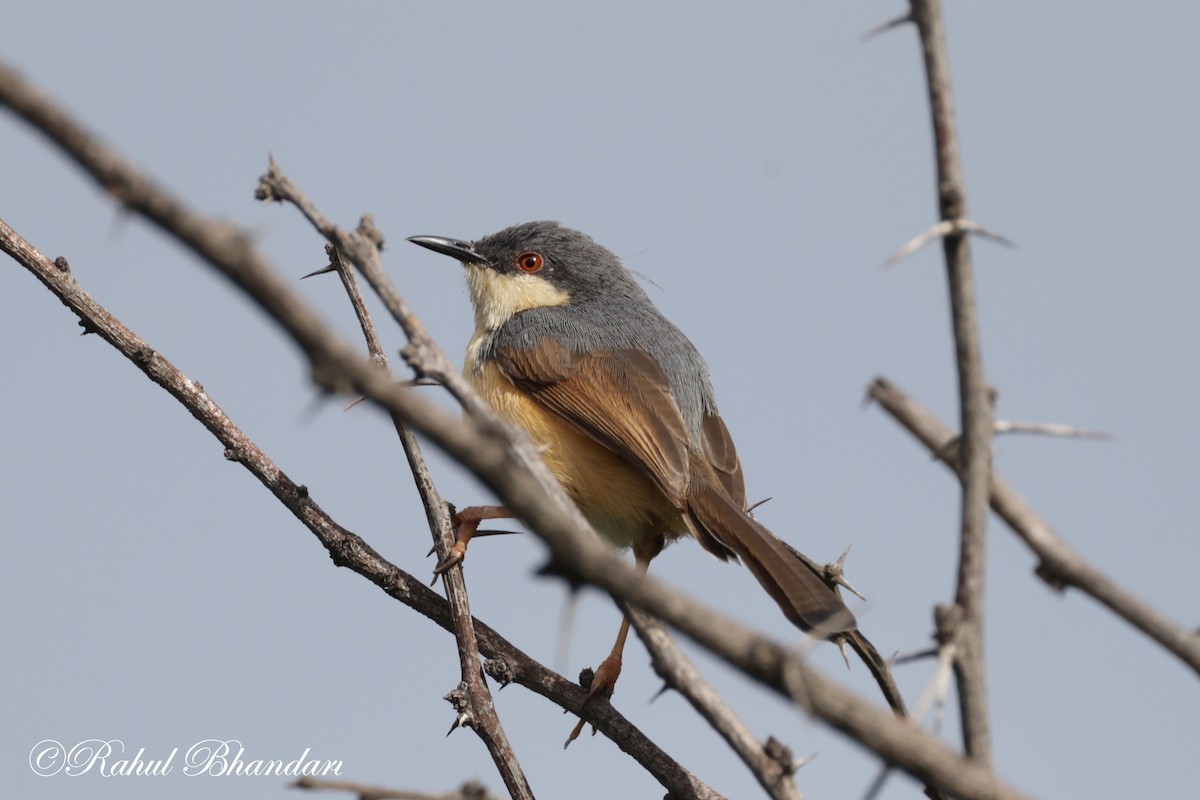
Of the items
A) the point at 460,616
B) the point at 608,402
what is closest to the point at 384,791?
the point at 460,616

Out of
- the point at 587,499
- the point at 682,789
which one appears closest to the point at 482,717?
the point at 682,789

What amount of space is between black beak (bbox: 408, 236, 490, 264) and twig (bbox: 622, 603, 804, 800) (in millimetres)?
5784

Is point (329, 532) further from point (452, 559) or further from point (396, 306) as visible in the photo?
point (396, 306)

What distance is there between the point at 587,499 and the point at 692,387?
1082 mm

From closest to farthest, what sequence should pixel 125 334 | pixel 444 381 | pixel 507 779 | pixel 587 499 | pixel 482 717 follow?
1. pixel 444 381
2. pixel 507 779
3. pixel 482 717
4. pixel 125 334
5. pixel 587 499

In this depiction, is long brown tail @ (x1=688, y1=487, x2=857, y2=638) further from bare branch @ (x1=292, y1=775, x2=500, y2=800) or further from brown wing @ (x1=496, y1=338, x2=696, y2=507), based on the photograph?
bare branch @ (x1=292, y1=775, x2=500, y2=800)

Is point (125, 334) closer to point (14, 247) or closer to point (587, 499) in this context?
point (14, 247)

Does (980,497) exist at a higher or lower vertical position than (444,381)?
higher

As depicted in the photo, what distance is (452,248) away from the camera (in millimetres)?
8156

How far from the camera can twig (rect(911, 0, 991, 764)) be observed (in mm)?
2193

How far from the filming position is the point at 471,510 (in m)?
5.69

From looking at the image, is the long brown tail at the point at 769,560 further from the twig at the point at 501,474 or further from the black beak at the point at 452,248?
the black beak at the point at 452,248

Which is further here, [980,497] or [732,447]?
[732,447]

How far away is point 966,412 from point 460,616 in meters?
2.75
